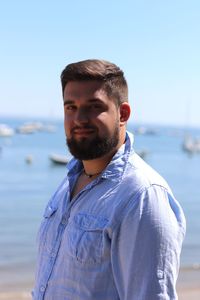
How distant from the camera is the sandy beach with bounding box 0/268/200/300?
7.16m

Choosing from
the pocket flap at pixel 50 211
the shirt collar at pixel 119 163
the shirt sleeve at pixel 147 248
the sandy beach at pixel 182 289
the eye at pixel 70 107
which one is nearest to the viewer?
the shirt sleeve at pixel 147 248

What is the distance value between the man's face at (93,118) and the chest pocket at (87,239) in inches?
11.7

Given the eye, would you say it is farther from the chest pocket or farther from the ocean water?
the ocean water

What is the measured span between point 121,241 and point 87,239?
0.15 metres

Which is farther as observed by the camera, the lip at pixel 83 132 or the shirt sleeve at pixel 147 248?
the lip at pixel 83 132

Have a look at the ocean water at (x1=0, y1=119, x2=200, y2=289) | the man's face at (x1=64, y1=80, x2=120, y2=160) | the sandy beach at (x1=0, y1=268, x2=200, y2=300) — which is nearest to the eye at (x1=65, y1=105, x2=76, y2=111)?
the man's face at (x1=64, y1=80, x2=120, y2=160)

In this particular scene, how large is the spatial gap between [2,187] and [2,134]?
65354mm

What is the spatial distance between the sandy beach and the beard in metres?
4.99

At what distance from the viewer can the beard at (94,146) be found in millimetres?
2277

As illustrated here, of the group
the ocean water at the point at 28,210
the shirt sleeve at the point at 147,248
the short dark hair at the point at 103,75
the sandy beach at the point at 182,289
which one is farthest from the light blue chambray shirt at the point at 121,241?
the ocean water at the point at 28,210

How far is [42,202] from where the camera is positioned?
22.5 m

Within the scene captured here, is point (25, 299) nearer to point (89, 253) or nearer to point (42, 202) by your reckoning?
point (89, 253)

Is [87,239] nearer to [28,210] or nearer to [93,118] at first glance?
[93,118]

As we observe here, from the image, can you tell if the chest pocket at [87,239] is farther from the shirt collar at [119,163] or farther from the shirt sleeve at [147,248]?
the shirt collar at [119,163]
